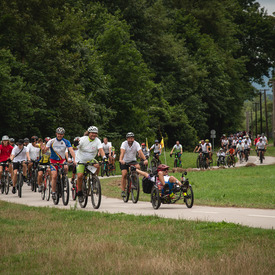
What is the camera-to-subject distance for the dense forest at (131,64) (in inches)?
1352

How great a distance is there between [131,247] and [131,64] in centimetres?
3886

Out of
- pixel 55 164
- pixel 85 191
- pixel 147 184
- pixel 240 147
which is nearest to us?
pixel 147 184

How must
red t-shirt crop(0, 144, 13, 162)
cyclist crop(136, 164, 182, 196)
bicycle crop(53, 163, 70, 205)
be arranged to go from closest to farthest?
cyclist crop(136, 164, 182, 196) → bicycle crop(53, 163, 70, 205) → red t-shirt crop(0, 144, 13, 162)

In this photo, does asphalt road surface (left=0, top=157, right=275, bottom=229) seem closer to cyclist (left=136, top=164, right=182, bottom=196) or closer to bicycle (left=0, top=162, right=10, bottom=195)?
cyclist (left=136, top=164, right=182, bottom=196)

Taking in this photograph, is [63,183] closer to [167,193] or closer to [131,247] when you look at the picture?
[167,193]

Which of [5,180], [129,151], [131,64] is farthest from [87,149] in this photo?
[131,64]

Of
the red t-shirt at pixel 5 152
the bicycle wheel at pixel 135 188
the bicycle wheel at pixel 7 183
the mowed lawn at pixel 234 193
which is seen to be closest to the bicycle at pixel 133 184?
Answer: the bicycle wheel at pixel 135 188

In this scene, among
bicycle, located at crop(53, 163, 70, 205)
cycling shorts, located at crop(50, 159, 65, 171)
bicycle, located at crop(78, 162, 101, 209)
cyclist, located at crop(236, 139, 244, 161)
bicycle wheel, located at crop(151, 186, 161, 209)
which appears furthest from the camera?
cyclist, located at crop(236, 139, 244, 161)

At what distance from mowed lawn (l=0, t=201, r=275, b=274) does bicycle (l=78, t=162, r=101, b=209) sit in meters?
2.58

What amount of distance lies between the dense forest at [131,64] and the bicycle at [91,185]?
55.3 ft

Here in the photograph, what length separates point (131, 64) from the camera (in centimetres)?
4569

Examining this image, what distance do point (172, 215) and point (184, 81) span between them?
46.7 meters

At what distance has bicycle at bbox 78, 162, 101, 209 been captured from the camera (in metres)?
13.7

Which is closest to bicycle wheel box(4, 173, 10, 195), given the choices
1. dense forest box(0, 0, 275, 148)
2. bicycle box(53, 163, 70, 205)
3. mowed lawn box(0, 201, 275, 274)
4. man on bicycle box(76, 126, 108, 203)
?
bicycle box(53, 163, 70, 205)
